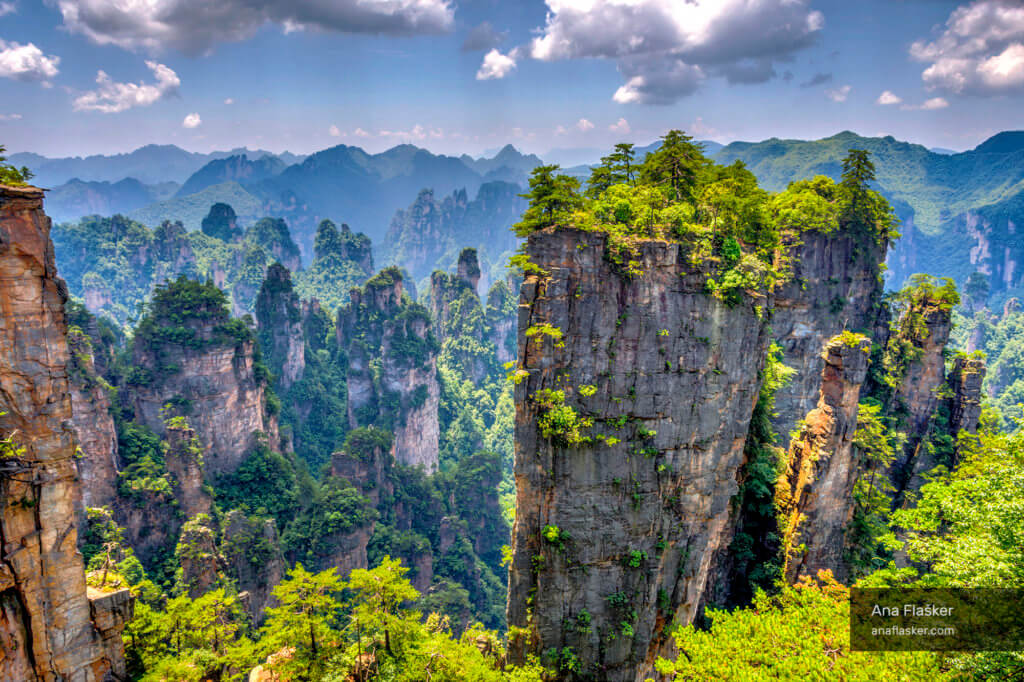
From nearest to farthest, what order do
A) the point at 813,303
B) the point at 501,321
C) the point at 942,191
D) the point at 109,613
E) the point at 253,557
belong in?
the point at 109,613
the point at 813,303
the point at 253,557
the point at 501,321
the point at 942,191

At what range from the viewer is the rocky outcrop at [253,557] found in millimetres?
30422

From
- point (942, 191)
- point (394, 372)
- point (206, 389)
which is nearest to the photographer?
point (206, 389)

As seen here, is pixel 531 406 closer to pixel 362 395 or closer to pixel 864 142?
Result: pixel 362 395

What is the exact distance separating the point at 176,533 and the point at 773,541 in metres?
33.0

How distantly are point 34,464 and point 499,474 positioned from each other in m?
46.1

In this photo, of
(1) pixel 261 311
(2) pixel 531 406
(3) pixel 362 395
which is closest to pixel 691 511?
(2) pixel 531 406

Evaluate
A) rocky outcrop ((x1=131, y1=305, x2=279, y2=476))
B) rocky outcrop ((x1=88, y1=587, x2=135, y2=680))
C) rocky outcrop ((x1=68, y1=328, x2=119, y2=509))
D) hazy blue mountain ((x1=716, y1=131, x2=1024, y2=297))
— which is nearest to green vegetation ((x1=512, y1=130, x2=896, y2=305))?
rocky outcrop ((x1=88, y1=587, x2=135, y2=680))

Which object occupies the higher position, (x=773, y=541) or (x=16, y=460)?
(x=16, y=460)

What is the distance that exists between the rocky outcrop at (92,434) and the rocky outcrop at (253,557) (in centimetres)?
677

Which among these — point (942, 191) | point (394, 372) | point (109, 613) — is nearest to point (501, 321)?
point (394, 372)

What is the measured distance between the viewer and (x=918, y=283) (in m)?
31.8

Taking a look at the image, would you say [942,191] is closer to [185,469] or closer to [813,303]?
[813,303]

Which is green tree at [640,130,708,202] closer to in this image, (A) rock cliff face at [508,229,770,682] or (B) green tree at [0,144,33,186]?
(A) rock cliff face at [508,229,770,682]

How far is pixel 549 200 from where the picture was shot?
17.5 metres
